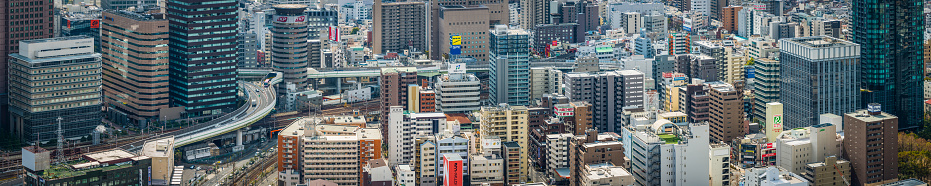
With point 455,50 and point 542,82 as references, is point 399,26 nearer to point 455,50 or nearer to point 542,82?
point 455,50

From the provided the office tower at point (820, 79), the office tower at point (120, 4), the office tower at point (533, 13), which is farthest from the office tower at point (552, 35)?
the office tower at point (820, 79)

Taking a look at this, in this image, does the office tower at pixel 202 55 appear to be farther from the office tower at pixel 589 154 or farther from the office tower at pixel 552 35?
the office tower at pixel 552 35

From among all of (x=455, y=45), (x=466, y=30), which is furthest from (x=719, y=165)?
(x=466, y=30)

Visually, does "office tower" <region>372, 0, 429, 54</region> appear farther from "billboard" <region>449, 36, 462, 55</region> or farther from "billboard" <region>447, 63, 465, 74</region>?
"billboard" <region>447, 63, 465, 74</region>

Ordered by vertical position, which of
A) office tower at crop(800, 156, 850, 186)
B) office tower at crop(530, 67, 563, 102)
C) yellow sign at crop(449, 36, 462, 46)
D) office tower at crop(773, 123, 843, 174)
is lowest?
office tower at crop(800, 156, 850, 186)

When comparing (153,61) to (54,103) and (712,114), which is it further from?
(712,114)

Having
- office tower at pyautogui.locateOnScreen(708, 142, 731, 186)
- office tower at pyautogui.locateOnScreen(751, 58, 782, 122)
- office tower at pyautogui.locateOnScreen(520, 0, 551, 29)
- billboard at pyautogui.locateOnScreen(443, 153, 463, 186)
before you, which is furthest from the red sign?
office tower at pyautogui.locateOnScreen(708, 142, 731, 186)
